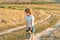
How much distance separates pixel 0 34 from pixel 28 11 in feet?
20.2

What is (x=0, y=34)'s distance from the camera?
1664 cm

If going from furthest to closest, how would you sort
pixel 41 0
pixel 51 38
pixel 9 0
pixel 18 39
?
1. pixel 41 0
2. pixel 9 0
3. pixel 51 38
4. pixel 18 39

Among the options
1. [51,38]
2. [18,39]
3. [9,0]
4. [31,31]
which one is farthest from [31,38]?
[9,0]

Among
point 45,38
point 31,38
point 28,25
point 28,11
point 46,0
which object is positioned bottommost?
point 46,0

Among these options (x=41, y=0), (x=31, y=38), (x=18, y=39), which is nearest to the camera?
(x=31, y=38)

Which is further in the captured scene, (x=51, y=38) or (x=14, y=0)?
(x=14, y=0)

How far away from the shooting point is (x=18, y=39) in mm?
14898

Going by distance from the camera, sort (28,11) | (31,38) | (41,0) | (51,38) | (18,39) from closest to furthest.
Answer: (28,11)
(31,38)
(18,39)
(51,38)
(41,0)

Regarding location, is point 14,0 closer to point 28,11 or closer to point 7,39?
point 7,39

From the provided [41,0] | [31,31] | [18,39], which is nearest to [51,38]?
[18,39]

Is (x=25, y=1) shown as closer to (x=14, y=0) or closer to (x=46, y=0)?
(x=14, y=0)

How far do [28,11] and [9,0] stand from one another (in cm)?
5050

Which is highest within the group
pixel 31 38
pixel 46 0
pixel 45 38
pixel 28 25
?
pixel 28 25

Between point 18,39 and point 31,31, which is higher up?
point 31,31
